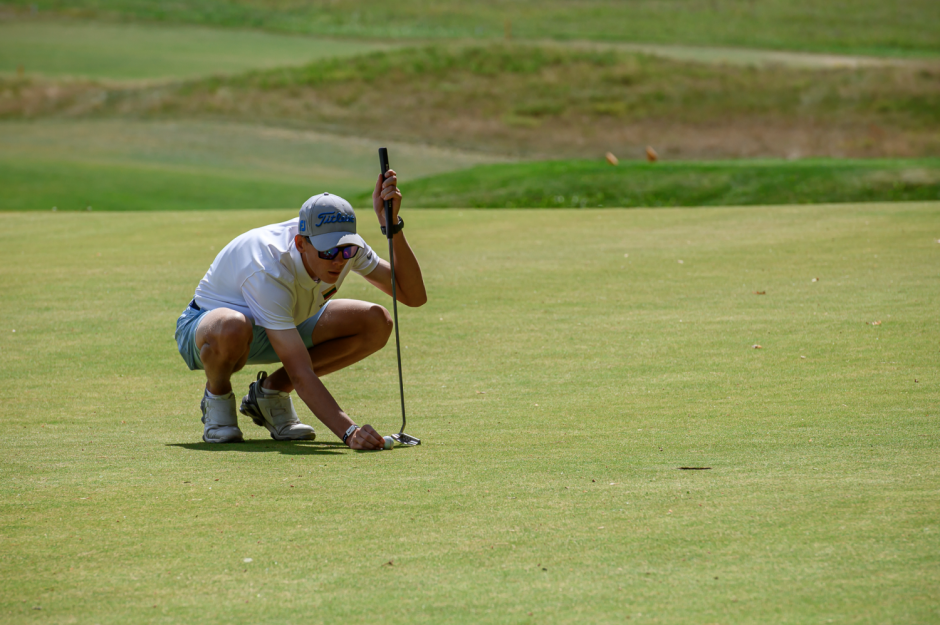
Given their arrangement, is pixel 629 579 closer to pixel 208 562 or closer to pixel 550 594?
→ pixel 550 594

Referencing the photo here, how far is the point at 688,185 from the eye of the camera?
17438mm

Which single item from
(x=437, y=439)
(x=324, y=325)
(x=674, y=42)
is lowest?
(x=437, y=439)

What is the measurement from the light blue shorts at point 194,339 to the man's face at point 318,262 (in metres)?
0.44

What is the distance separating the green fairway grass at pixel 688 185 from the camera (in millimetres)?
16719

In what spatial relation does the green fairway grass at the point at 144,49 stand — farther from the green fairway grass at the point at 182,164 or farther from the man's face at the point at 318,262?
the man's face at the point at 318,262

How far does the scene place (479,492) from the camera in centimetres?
374

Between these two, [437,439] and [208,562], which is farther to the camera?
[437,439]

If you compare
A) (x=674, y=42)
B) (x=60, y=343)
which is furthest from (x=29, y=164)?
(x=674, y=42)

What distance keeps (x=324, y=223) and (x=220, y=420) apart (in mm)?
1072

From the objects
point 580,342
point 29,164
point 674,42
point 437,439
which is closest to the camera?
point 437,439

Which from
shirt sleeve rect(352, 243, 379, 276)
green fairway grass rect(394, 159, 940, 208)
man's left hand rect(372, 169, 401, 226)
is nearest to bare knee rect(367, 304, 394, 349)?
shirt sleeve rect(352, 243, 379, 276)

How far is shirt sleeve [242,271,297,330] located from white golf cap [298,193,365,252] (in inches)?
10.5

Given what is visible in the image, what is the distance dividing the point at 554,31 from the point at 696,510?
155 ft

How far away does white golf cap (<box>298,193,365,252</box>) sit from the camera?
184 inches
